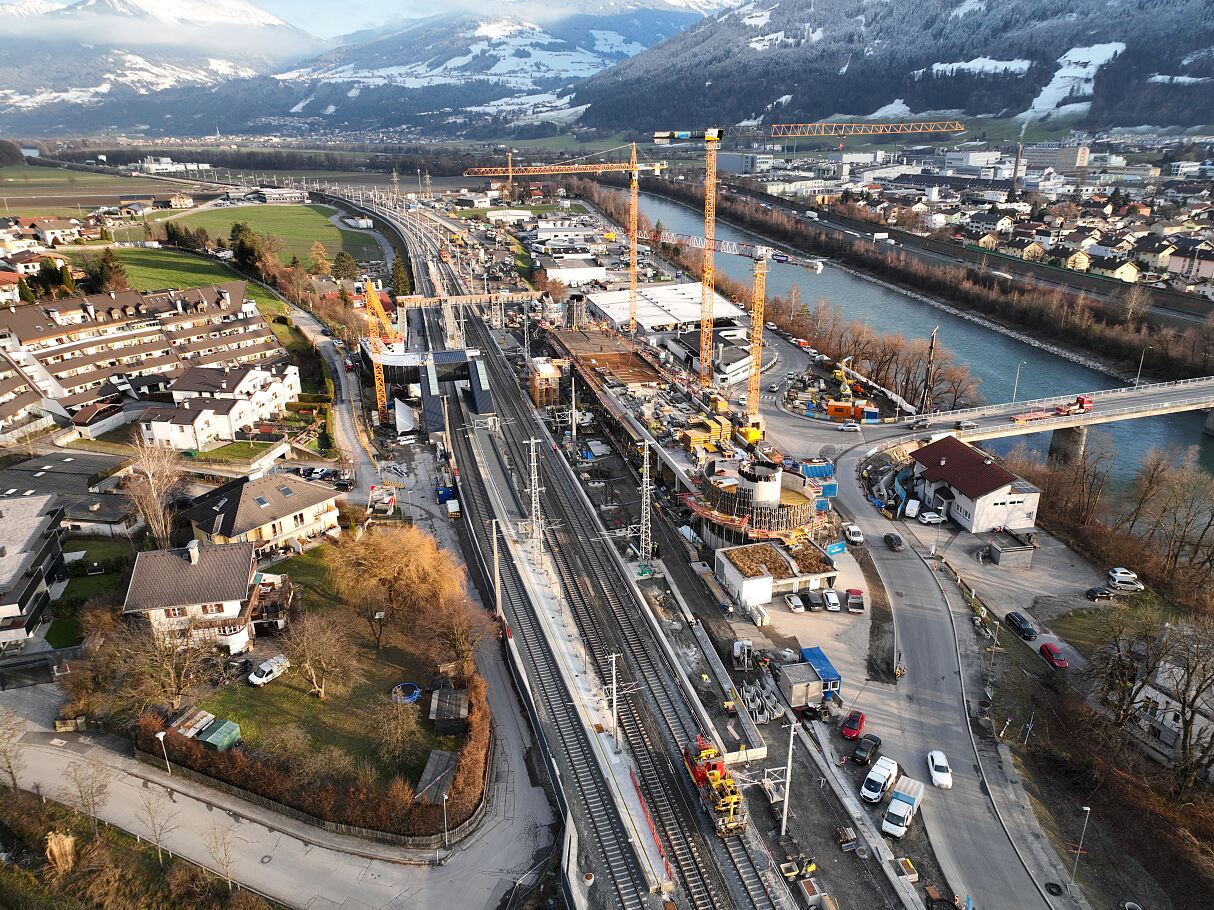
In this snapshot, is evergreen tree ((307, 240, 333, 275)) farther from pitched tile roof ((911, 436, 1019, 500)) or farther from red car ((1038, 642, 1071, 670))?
red car ((1038, 642, 1071, 670))

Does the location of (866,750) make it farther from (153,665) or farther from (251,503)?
(251,503)

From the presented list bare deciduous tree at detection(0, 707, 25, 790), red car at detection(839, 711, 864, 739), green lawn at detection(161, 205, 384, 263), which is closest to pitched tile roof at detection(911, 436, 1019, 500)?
red car at detection(839, 711, 864, 739)

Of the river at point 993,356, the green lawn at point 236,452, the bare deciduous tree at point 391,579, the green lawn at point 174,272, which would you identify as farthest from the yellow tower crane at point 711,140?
the green lawn at point 174,272

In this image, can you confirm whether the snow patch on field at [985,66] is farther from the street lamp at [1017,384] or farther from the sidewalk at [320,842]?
the sidewalk at [320,842]

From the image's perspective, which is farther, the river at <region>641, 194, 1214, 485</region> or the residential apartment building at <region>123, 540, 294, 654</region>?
the river at <region>641, 194, 1214, 485</region>

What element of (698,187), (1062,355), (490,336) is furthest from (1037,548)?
(698,187)

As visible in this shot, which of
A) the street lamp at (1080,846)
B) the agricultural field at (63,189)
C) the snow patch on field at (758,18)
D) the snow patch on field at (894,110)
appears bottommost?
the street lamp at (1080,846)

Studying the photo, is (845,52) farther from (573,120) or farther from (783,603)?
(783,603)
